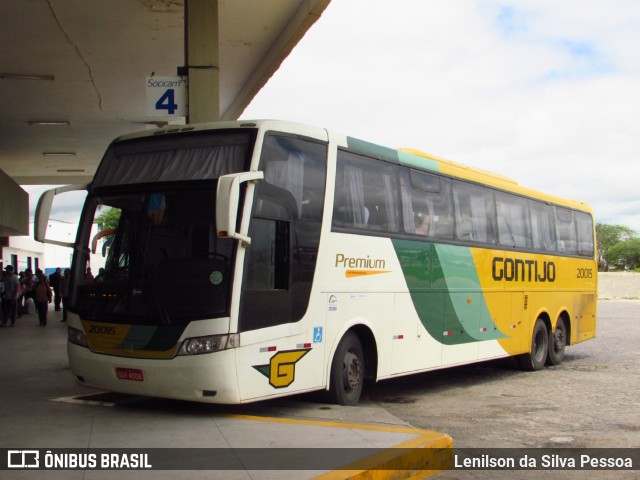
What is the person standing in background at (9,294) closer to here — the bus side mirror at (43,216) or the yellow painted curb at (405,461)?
the bus side mirror at (43,216)

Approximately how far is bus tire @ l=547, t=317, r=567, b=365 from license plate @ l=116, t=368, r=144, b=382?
9.91 meters

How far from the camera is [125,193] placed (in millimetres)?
8305

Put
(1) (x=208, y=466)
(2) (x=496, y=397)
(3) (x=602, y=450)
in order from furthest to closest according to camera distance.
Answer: (2) (x=496, y=397), (3) (x=602, y=450), (1) (x=208, y=466)

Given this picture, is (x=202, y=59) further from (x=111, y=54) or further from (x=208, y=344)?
(x=111, y=54)

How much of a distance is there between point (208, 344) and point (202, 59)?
16.8 feet

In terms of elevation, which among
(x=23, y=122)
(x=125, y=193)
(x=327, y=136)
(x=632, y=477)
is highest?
(x=23, y=122)

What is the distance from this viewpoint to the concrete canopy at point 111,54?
13.0 meters

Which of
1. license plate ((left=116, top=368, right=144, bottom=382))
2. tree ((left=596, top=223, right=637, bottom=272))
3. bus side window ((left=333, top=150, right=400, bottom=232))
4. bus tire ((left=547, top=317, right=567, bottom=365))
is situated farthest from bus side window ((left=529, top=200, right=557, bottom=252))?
tree ((left=596, top=223, right=637, bottom=272))

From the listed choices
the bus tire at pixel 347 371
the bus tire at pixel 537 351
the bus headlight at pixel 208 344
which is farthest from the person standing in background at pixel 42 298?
the bus headlight at pixel 208 344

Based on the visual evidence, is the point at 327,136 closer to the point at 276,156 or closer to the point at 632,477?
the point at 276,156

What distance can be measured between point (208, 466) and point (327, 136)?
4492 millimetres

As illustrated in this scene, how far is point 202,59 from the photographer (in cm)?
1098

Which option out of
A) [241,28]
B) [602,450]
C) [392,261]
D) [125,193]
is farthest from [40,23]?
[602,450]

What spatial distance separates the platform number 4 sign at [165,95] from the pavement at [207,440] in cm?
418
